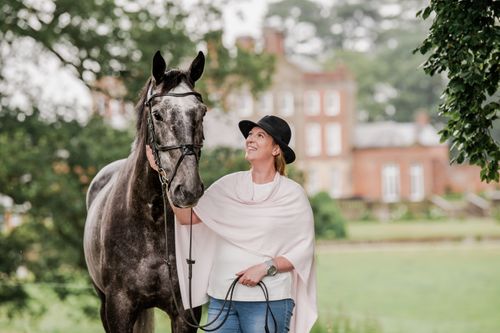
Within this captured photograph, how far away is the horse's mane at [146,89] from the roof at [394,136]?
181ft

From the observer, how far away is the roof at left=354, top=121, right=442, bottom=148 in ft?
194

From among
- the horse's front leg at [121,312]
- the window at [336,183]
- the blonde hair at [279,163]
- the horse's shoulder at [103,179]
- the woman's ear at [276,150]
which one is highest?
the woman's ear at [276,150]

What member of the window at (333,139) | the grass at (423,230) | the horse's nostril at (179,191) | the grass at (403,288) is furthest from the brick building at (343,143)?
the horse's nostril at (179,191)

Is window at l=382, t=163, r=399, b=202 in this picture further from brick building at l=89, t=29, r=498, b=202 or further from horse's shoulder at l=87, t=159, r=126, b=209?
horse's shoulder at l=87, t=159, r=126, b=209

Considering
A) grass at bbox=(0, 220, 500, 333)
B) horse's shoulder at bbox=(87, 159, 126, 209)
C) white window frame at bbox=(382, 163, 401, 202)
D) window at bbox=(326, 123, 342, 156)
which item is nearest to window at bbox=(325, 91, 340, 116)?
window at bbox=(326, 123, 342, 156)

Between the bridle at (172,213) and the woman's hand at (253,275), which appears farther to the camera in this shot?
the woman's hand at (253,275)

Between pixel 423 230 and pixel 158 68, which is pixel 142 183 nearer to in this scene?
pixel 158 68

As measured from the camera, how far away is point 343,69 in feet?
198

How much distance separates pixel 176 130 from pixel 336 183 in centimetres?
5623

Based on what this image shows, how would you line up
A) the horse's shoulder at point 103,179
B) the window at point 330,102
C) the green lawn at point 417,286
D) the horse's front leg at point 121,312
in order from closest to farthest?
1. the horse's front leg at point 121,312
2. the horse's shoulder at point 103,179
3. the green lawn at point 417,286
4. the window at point 330,102

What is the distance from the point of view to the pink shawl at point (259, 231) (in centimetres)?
443

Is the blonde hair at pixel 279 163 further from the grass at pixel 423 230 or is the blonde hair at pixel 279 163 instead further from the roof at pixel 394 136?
the roof at pixel 394 136

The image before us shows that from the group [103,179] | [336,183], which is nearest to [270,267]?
[103,179]

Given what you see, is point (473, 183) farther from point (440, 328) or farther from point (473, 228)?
point (440, 328)
